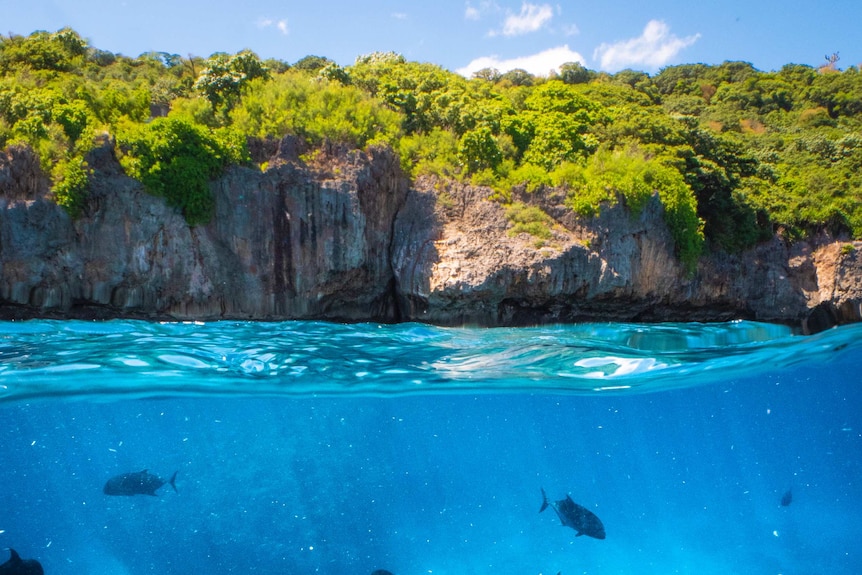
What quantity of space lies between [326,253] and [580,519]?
728 cm

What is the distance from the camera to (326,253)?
36.9ft

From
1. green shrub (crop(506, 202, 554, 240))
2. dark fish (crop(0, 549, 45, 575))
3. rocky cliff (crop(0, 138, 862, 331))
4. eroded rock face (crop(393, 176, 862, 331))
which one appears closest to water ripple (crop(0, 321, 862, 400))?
rocky cliff (crop(0, 138, 862, 331))

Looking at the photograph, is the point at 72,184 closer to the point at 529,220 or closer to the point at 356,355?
the point at 356,355

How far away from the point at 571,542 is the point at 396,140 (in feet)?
80.2

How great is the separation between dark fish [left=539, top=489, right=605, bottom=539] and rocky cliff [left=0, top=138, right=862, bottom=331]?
3.94 metres

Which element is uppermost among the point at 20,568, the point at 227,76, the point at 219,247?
the point at 227,76

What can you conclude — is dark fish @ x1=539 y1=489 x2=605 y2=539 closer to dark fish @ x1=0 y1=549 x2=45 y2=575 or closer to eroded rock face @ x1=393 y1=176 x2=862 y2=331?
eroded rock face @ x1=393 y1=176 x2=862 y2=331

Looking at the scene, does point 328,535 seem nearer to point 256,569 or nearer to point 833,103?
point 256,569

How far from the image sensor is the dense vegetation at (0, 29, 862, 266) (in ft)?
35.3

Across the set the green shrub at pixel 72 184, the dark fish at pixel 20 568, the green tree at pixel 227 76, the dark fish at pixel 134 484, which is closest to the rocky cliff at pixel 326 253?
the green shrub at pixel 72 184

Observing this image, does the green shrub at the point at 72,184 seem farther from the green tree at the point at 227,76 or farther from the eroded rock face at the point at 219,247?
the green tree at the point at 227,76

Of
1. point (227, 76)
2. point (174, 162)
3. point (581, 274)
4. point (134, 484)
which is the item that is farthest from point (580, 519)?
point (227, 76)

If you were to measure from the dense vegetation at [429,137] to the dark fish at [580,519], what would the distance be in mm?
5636

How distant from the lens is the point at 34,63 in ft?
49.7
